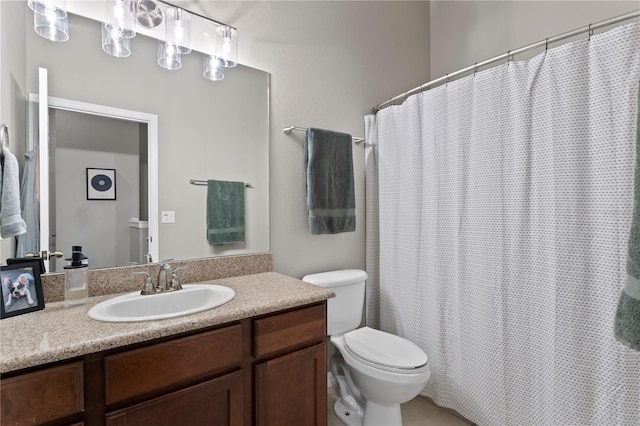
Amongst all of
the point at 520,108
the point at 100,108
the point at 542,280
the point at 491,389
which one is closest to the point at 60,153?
the point at 100,108

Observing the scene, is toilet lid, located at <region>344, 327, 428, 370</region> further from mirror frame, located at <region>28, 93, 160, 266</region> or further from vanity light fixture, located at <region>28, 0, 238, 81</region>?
vanity light fixture, located at <region>28, 0, 238, 81</region>

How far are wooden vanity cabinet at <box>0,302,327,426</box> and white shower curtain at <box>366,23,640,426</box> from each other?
0.87 m

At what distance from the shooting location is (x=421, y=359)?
154 cm

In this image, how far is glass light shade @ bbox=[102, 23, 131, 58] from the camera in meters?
1.30

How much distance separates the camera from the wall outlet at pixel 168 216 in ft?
4.83

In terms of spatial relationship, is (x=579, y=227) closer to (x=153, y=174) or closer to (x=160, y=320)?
(x=160, y=320)

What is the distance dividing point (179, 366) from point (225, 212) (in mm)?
848

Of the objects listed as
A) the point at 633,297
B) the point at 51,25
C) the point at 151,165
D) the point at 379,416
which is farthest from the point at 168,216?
the point at 633,297

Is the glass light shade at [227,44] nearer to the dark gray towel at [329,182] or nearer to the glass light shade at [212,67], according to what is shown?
the glass light shade at [212,67]

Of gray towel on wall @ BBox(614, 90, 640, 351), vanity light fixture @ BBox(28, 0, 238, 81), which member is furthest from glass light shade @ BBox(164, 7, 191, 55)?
gray towel on wall @ BBox(614, 90, 640, 351)

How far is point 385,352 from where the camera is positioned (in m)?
1.64

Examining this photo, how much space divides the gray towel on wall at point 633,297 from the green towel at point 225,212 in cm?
151

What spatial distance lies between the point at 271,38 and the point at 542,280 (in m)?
1.89

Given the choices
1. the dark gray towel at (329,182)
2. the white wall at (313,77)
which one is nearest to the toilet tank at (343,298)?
the white wall at (313,77)
